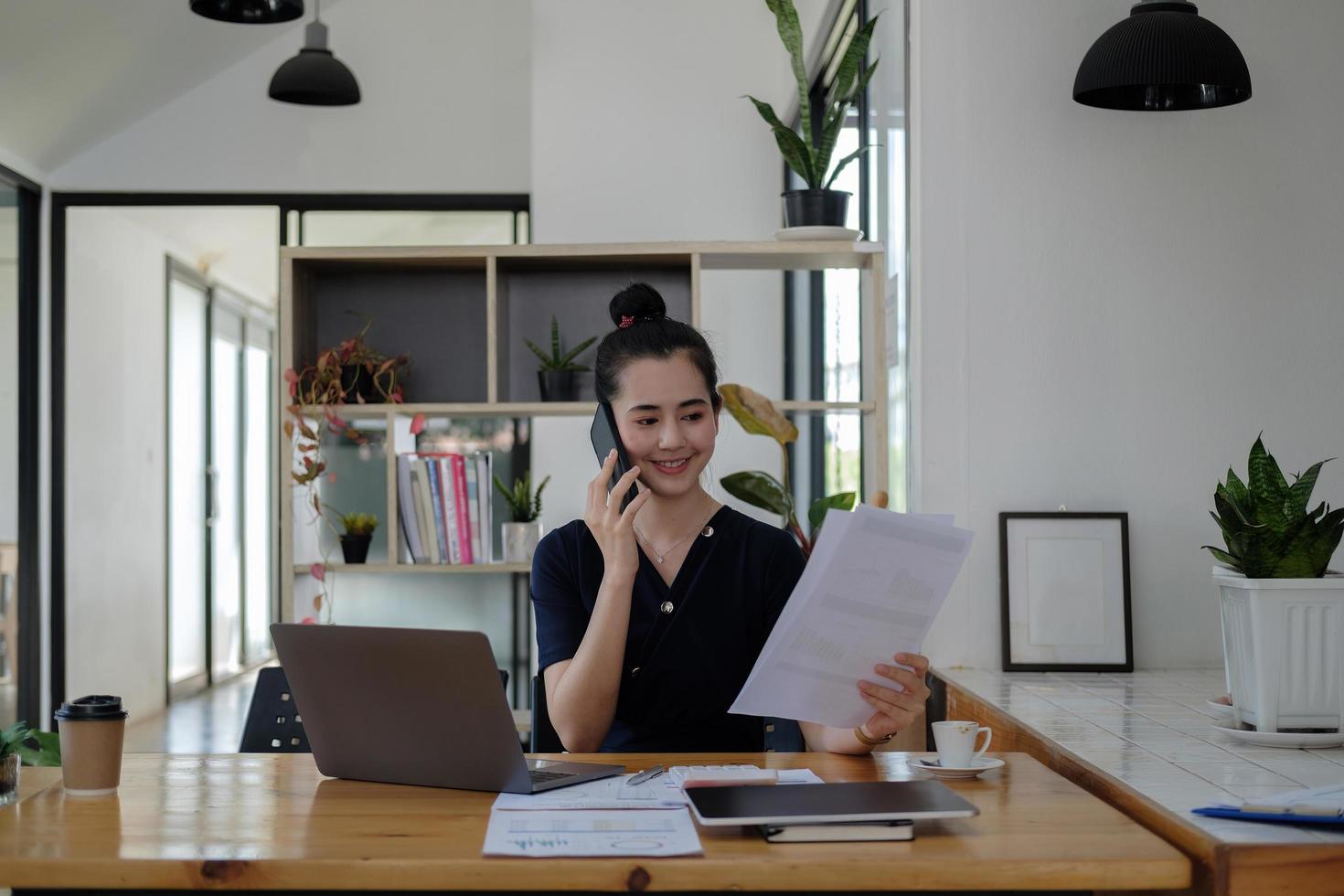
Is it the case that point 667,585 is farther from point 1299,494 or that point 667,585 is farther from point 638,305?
point 1299,494

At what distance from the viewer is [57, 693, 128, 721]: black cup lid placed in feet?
5.16

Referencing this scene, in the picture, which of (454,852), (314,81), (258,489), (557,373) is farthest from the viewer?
(258,489)

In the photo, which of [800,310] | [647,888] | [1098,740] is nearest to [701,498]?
[1098,740]

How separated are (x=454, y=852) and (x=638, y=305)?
1091mm

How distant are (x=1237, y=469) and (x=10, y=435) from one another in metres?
4.67

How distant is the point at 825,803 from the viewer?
1.37 m

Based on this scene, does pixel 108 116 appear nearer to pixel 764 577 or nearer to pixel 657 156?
pixel 657 156

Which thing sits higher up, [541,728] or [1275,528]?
[1275,528]

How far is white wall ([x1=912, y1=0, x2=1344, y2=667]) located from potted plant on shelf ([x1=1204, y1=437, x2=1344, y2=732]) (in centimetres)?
94

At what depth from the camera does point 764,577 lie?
2.10 metres

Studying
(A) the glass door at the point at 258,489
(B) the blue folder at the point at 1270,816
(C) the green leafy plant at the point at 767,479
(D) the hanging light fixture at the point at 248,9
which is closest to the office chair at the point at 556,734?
(B) the blue folder at the point at 1270,816

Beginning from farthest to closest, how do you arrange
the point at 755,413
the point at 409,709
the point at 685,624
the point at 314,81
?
the point at 314,81, the point at 755,413, the point at 685,624, the point at 409,709

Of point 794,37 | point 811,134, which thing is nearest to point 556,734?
point 811,134

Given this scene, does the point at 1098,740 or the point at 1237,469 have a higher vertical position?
the point at 1237,469
